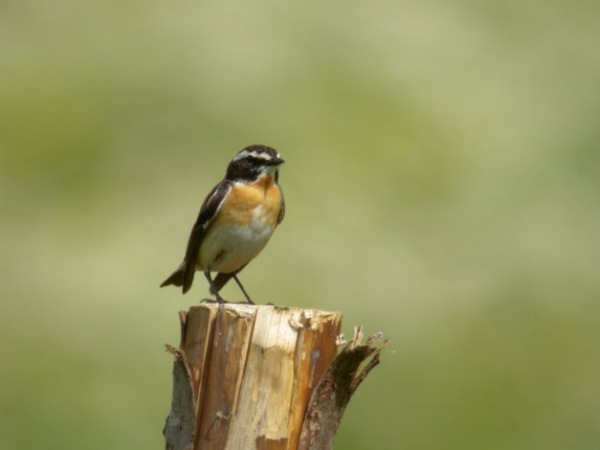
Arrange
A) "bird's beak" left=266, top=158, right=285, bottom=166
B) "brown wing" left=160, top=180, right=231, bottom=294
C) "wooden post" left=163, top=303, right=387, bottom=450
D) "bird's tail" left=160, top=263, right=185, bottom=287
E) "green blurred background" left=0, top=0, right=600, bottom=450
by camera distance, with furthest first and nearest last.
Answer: "green blurred background" left=0, top=0, right=600, bottom=450
"bird's tail" left=160, top=263, right=185, bottom=287
"brown wing" left=160, top=180, right=231, bottom=294
"bird's beak" left=266, top=158, right=285, bottom=166
"wooden post" left=163, top=303, right=387, bottom=450

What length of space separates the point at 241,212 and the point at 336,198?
8.44 metres

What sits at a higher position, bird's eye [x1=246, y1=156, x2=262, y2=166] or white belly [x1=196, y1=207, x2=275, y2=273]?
bird's eye [x1=246, y1=156, x2=262, y2=166]

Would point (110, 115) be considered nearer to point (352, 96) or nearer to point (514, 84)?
point (352, 96)

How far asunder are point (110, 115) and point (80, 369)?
522 cm

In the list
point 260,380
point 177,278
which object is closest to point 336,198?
point 177,278

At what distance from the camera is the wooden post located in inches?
246

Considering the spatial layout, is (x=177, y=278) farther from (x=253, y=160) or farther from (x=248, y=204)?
(x=253, y=160)

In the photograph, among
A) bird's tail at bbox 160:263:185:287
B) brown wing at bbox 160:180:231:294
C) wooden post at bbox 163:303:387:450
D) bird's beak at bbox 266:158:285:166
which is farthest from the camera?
bird's tail at bbox 160:263:185:287

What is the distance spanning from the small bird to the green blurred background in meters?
5.31

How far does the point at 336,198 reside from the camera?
17703 millimetres

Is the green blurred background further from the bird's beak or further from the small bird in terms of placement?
the bird's beak

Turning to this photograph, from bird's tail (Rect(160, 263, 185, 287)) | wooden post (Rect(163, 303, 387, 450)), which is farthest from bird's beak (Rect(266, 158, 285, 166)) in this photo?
wooden post (Rect(163, 303, 387, 450))

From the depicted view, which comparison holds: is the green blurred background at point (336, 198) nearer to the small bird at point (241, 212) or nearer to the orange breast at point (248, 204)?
the small bird at point (241, 212)

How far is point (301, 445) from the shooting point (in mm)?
6332
